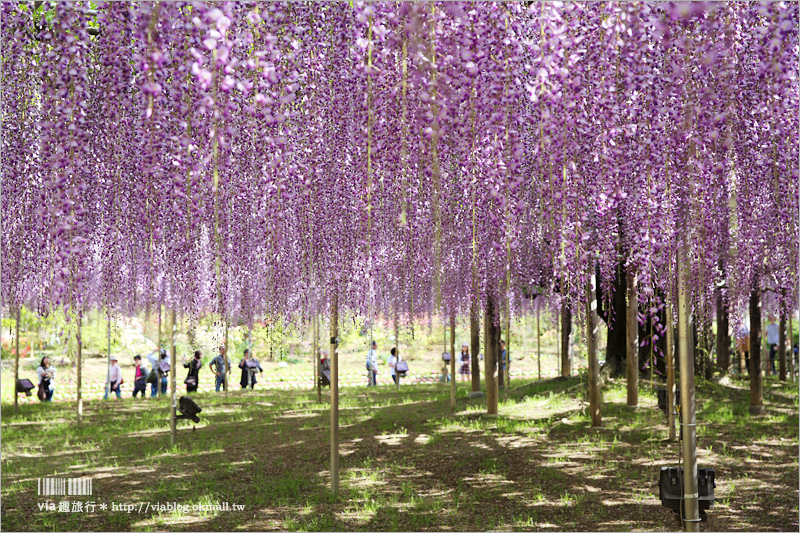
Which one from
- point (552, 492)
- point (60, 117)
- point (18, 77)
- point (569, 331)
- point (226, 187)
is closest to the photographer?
point (60, 117)

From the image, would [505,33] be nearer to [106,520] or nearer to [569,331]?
[106,520]

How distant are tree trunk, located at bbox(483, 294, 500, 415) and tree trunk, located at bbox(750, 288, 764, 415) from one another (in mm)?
3292

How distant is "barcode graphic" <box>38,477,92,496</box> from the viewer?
25.6ft

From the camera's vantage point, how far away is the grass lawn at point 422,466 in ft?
21.4

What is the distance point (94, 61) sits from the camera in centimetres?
396

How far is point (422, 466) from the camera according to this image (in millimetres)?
8305

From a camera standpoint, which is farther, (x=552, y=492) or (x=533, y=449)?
(x=533, y=449)

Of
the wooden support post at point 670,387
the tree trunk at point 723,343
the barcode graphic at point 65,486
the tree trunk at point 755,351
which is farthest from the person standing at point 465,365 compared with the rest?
the barcode graphic at point 65,486

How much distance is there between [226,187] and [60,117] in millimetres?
1897

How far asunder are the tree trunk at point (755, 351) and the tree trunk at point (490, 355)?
3.29m

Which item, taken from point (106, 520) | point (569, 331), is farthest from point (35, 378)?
point (106, 520)

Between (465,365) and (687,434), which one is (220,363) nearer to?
(465,365)

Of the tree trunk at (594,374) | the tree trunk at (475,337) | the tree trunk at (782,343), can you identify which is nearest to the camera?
the tree trunk at (594,374)

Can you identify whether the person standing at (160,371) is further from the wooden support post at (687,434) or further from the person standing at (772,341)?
the person standing at (772,341)
